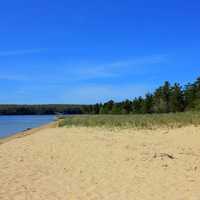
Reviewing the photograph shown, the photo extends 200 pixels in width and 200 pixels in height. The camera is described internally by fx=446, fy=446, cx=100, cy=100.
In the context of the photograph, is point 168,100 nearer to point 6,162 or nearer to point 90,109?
point 90,109

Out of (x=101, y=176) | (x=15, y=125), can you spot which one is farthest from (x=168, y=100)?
(x=101, y=176)

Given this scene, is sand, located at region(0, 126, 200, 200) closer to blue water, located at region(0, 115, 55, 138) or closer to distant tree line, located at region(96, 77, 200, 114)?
blue water, located at region(0, 115, 55, 138)

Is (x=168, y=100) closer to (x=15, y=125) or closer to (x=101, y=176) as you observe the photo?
(x=15, y=125)

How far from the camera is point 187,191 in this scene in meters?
9.02

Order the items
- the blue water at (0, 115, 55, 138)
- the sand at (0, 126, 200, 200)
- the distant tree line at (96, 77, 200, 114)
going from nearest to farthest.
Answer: the sand at (0, 126, 200, 200) < the blue water at (0, 115, 55, 138) < the distant tree line at (96, 77, 200, 114)

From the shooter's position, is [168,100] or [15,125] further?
[168,100]

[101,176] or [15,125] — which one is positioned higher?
[15,125]

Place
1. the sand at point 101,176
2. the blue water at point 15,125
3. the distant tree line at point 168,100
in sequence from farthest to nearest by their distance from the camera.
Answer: the distant tree line at point 168,100 < the blue water at point 15,125 < the sand at point 101,176

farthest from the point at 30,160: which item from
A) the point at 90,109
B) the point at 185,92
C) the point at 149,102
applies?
the point at 90,109

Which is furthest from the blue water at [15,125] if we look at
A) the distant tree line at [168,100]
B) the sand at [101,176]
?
the sand at [101,176]

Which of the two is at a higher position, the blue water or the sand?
the blue water

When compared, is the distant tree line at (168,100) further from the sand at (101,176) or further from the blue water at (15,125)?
the sand at (101,176)

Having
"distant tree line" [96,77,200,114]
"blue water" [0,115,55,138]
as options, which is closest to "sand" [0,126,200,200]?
"blue water" [0,115,55,138]

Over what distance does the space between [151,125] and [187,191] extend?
84.6 feet
